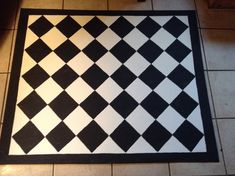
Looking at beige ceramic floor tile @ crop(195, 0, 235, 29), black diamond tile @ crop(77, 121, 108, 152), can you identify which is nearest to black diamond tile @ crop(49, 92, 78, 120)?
black diamond tile @ crop(77, 121, 108, 152)

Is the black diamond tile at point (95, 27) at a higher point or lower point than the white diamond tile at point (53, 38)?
lower

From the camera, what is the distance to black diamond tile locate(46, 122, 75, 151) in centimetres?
144

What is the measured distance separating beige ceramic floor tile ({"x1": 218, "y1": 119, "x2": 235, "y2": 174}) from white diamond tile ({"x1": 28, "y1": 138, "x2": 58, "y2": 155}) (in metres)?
0.86

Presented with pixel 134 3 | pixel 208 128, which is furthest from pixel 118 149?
pixel 134 3

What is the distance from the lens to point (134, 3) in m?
1.83

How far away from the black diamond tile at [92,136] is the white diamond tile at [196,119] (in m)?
0.46

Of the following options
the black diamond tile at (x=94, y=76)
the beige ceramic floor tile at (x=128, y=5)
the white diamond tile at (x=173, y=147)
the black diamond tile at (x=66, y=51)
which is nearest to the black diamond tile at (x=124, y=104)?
the black diamond tile at (x=94, y=76)

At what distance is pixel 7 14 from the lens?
5.76 ft

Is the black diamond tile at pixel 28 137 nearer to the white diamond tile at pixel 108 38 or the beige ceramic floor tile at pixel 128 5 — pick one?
the white diamond tile at pixel 108 38

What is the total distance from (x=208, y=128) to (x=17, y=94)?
1.04 meters

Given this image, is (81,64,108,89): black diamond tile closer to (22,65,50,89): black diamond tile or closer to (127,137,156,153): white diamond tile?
(22,65,50,89): black diamond tile

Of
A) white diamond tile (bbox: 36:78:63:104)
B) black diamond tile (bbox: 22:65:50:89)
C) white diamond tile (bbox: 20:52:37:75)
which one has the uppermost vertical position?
white diamond tile (bbox: 20:52:37:75)

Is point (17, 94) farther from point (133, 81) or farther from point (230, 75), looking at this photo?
point (230, 75)

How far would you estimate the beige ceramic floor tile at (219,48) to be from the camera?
1.69 m
